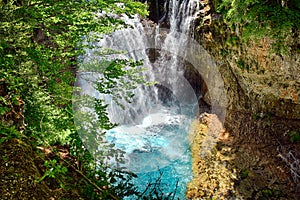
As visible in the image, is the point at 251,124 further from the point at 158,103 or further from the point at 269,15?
the point at 158,103

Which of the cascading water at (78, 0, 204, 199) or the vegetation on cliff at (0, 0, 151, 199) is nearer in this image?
the vegetation on cliff at (0, 0, 151, 199)

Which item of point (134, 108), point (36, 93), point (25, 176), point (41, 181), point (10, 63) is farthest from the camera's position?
point (134, 108)

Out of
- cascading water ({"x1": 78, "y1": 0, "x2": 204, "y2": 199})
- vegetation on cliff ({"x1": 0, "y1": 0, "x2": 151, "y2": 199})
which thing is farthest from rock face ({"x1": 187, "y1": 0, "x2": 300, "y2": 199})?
vegetation on cliff ({"x1": 0, "y1": 0, "x2": 151, "y2": 199})

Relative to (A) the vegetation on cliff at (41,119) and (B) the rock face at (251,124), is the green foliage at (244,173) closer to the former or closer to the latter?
(B) the rock face at (251,124)

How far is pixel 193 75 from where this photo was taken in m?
10.2

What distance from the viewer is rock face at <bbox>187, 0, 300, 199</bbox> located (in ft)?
19.1

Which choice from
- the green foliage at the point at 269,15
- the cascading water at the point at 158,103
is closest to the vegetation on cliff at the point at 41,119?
the green foliage at the point at 269,15

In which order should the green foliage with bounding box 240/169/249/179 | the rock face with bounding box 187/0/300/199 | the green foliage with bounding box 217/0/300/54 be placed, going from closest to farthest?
the green foliage with bounding box 217/0/300/54, the rock face with bounding box 187/0/300/199, the green foliage with bounding box 240/169/249/179

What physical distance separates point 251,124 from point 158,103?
4239 mm

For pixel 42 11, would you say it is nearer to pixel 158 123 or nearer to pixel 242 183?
pixel 242 183

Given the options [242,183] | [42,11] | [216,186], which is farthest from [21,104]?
[242,183]

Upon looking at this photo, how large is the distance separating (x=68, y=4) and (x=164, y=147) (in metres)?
5.75

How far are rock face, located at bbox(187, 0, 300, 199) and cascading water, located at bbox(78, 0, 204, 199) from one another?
0.61 meters

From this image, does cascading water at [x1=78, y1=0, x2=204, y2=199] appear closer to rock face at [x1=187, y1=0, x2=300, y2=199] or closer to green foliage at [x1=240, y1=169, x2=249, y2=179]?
rock face at [x1=187, y1=0, x2=300, y2=199]
